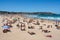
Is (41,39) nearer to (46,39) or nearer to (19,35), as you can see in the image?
(46,39)

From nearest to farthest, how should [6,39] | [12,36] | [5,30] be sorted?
[6,39] → [12,36] → [5,30]

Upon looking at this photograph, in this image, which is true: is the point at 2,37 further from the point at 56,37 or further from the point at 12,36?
the point at 56,37

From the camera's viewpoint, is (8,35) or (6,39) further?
(8,35)

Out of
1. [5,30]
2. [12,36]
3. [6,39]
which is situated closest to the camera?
[6,39]

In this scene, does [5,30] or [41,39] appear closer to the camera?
[41,39]

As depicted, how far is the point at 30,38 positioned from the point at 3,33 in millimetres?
2162

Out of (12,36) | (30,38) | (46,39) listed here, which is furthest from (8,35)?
(46,39)

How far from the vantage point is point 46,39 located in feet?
42.5

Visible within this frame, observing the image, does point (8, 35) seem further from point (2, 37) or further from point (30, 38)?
point (30, 38)

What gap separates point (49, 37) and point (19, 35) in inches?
79.4

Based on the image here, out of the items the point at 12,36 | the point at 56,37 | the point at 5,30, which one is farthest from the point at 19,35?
the point at 56,37

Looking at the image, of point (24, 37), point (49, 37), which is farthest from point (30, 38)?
point (49, 37)

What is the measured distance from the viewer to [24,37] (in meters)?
13.1

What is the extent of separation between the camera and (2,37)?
12805 millimetres
